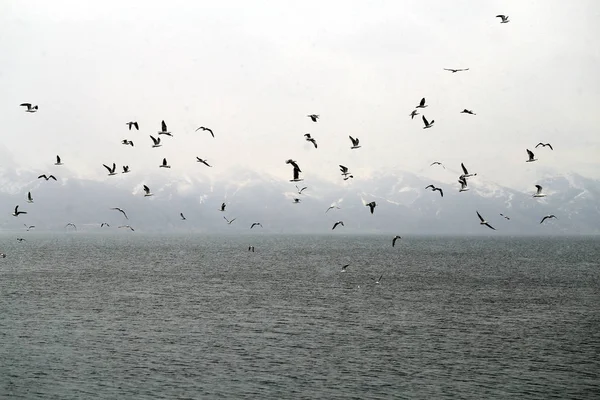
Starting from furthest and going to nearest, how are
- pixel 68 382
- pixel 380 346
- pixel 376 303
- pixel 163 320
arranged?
pixel 376 303 → pixel 163 320 → pixel 380 346 → pixel 68 382

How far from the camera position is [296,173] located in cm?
4947

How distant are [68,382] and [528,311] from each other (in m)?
54.4

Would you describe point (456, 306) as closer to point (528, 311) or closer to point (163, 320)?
point (528, 311)

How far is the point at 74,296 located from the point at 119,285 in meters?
16.8

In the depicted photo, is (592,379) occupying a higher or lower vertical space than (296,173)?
lower

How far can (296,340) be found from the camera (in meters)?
60.2

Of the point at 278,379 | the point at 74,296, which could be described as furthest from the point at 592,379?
the point at 74,296

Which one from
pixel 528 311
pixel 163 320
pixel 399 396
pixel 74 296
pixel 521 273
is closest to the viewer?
pixel 399 396

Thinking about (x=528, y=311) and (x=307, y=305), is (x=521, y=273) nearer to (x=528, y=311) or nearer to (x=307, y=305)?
(x=528, y=311)

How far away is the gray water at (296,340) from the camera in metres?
45.9

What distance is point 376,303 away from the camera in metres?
86.1

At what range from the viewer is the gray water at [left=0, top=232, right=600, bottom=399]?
1807 inches

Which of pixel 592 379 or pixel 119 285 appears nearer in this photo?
pixel 592 379

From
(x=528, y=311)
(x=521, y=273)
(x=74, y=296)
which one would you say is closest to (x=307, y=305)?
(x=528, y=311)
